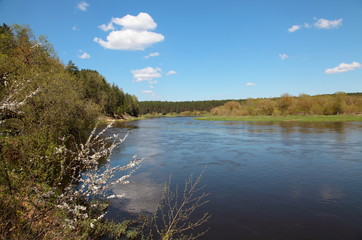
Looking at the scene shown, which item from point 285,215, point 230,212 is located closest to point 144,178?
point 230,212

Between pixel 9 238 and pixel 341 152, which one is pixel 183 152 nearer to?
pixel 341 152

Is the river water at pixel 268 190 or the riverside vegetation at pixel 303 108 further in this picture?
the riverside vegetation at pixel 303 108

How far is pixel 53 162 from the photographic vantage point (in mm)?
Answer: 10469

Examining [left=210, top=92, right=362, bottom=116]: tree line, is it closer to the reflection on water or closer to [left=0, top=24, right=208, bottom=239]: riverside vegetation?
[left=0, top=24, right=208, bottom=239]: riverside vegetation

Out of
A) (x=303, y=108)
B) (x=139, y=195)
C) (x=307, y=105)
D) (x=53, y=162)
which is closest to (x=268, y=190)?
(x=139, y=195)

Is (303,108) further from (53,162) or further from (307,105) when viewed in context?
(53,162)

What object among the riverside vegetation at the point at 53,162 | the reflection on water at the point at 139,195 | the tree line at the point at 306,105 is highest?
the tree line at the point at 306,105

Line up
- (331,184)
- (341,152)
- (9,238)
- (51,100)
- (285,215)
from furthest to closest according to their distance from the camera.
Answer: (341,152) < (51,100) < (331,184) < (285,215) < (9,238)

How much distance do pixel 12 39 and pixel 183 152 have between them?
73.1 ft

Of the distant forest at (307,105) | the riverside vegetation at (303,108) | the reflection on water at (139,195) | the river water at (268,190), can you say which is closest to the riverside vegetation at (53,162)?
the reflection on water at (139,195)

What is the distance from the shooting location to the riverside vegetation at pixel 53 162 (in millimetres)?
5340

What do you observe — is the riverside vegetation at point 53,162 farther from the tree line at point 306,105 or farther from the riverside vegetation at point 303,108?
the tree line at point 306,105

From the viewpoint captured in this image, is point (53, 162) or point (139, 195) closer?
point (53, 162)

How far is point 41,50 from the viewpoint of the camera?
80.3 ft
